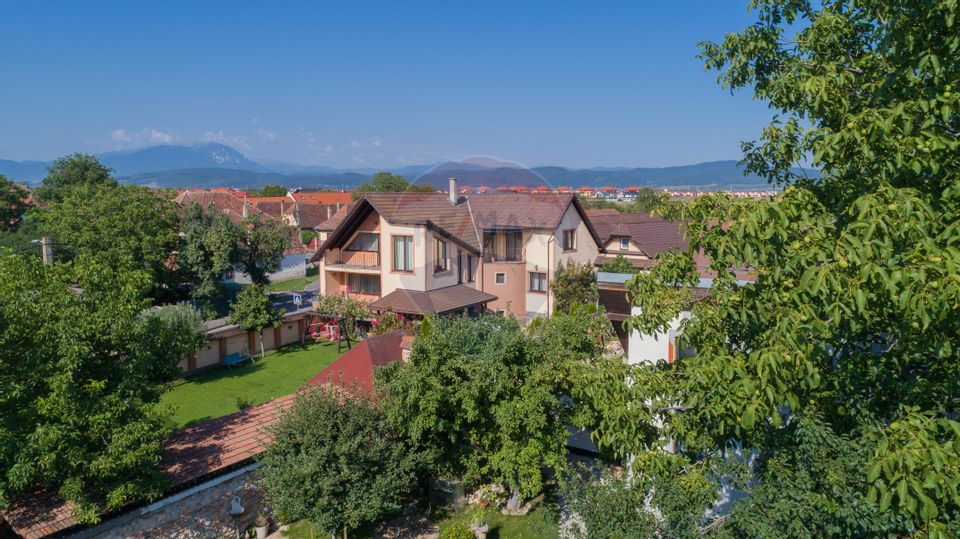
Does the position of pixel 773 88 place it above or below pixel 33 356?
above

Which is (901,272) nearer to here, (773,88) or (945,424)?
(945,424)

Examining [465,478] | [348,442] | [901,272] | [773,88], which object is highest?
[773,88]

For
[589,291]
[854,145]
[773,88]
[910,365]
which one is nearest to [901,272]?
[854,145]

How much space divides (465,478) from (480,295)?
1508 cm

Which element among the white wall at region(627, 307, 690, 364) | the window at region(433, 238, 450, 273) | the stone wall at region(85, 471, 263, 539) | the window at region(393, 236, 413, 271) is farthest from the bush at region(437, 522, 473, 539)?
the window at region(393, 236, 413, 271)

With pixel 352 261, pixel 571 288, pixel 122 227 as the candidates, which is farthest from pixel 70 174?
pixel 571 288

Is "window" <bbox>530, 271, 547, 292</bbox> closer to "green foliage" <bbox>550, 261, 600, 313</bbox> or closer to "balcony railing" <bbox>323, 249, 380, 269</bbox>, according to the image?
"green foliage" <bbox>550, 261, 600, 313</bbox>

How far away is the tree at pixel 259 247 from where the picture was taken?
31.2 m

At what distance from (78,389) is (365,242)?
17.7 meters

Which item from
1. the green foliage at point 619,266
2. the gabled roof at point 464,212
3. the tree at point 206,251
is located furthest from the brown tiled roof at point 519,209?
the tree at point 206,251

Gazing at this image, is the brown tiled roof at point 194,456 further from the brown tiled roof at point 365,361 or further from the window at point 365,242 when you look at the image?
the window at point 365,242

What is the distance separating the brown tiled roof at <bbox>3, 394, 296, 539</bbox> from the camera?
405 inches

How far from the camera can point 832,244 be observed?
16.3ft

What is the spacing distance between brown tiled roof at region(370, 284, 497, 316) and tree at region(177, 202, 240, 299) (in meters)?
9.06
